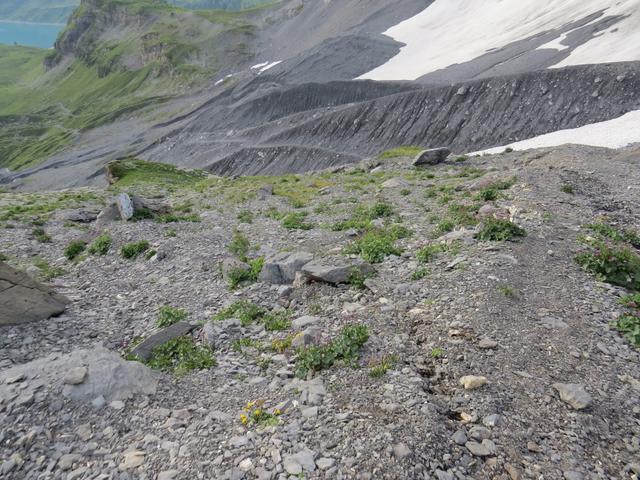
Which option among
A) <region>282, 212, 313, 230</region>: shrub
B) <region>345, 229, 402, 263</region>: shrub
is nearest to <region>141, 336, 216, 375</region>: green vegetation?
<region>345, 229, 402, 263</region>: shrub

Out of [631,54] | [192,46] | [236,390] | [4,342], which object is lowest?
[631,54]

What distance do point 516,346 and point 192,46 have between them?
711ft

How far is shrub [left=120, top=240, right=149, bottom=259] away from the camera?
1917 cm

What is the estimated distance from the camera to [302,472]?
22.6 feet

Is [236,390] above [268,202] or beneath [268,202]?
above

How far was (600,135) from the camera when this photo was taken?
151 ft

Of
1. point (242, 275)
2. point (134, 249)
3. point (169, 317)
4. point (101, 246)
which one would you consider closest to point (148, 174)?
point (101, 246)

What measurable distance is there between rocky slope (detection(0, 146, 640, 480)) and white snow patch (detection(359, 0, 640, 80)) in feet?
203

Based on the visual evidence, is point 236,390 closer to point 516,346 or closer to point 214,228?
point 516,346

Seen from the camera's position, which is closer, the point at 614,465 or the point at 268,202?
the point at 614,465

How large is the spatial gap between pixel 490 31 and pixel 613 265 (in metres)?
106

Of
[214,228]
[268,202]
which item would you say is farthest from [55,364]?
[268,202]

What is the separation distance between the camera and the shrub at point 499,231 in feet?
47.1

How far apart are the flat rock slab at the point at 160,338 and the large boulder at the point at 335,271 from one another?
3.77 metres
